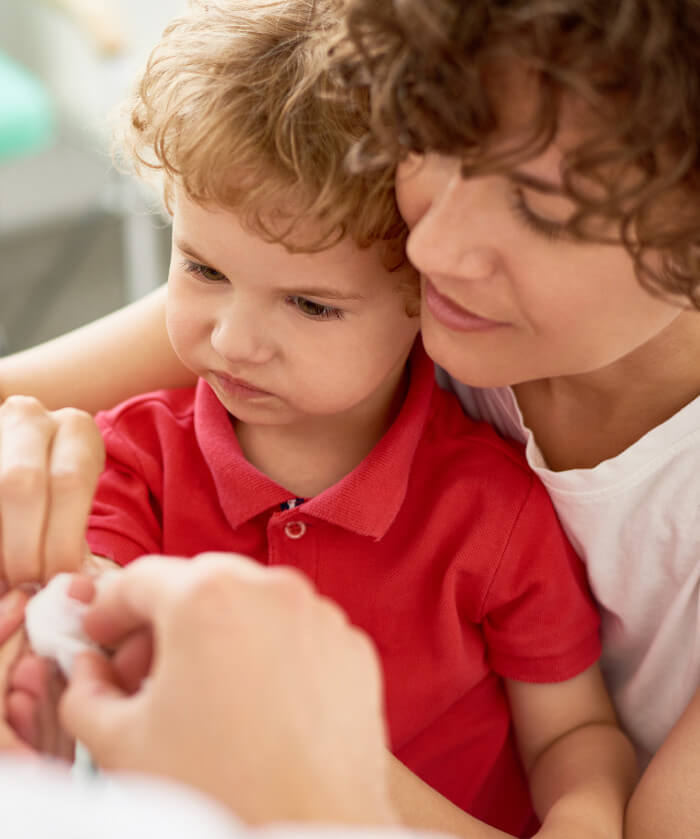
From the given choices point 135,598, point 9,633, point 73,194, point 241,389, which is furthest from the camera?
point 73,194

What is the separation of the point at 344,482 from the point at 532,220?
0.30m

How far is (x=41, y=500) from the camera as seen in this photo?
0.65 meters

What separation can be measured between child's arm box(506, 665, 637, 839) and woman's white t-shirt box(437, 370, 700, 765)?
0.05m

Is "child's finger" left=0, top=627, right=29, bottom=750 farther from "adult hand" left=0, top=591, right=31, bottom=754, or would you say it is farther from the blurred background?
the blurred background

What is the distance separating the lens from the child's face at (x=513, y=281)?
655 millimetres

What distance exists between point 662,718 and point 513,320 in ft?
1.52

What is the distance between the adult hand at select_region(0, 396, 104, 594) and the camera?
0.64m

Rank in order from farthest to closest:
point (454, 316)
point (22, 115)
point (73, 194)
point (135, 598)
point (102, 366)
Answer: point (73, 194), point (22, 115), point (102, 366), point (454, 316), point (135, 598)

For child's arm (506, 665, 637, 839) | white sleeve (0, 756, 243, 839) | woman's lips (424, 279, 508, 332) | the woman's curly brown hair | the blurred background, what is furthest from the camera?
the blurred background

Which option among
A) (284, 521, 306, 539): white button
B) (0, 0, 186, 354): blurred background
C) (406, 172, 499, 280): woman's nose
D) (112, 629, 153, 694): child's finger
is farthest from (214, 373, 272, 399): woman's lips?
(0, 0, 186, 354): blurred background

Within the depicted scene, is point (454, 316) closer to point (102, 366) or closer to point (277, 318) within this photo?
point (277, 318)

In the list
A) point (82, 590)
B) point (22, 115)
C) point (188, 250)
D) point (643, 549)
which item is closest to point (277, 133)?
point (188, 250)

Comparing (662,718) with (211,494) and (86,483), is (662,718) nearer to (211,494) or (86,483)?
(211,494)

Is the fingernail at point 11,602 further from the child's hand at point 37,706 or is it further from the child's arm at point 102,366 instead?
the child's arm at point 102,366
